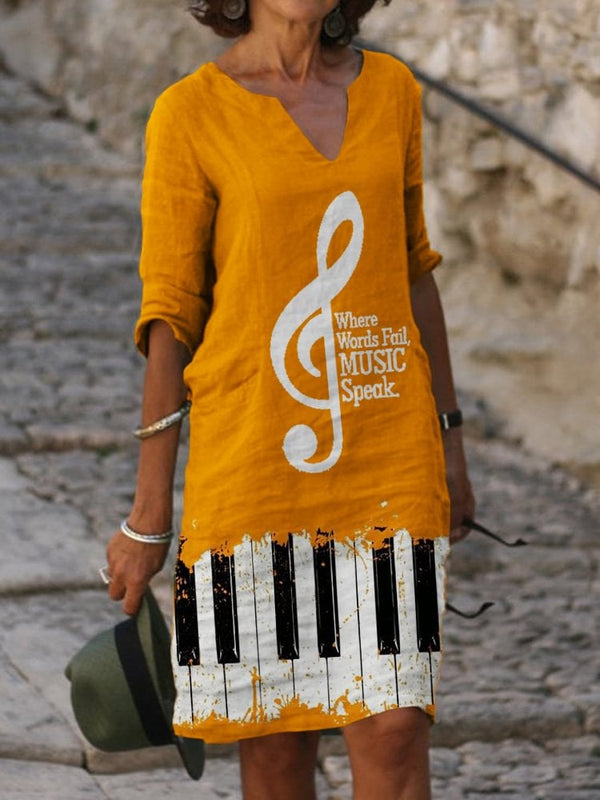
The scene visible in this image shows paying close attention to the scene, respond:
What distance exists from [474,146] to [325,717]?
175 inches

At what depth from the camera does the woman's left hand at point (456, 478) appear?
225 centimetres

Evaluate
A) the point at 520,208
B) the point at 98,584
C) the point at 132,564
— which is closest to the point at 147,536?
the point at 132,564

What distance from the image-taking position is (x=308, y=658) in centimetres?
200

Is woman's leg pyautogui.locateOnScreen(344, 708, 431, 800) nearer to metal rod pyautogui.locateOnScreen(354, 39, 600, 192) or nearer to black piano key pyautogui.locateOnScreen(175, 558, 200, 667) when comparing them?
black piano key pyautogui.locateOnScreen(175, 558, 200, 667)

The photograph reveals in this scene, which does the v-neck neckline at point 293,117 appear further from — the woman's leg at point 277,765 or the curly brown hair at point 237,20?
the woman's leg at point 277,765

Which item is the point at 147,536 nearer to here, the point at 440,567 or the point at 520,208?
the point at 440,567

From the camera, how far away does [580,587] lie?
176 inches

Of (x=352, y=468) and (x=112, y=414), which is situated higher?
(x=112, y=414)

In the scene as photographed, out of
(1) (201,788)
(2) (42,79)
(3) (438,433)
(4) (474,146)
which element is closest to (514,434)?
(4) (474,146)

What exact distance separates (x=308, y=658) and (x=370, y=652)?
0.09 metres

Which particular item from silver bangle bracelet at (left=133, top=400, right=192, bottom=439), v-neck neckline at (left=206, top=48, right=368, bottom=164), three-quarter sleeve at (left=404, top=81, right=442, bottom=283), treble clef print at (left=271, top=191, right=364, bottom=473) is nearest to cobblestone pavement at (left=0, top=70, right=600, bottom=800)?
silver bangle bracelet at (left=133, top=400, right=192, bottom=439)

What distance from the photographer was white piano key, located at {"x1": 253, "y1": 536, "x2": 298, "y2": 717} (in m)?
1.99

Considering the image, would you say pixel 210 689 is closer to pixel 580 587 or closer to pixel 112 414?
pixel 580 587

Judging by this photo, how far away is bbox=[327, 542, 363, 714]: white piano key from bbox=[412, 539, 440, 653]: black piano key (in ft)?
0.29
